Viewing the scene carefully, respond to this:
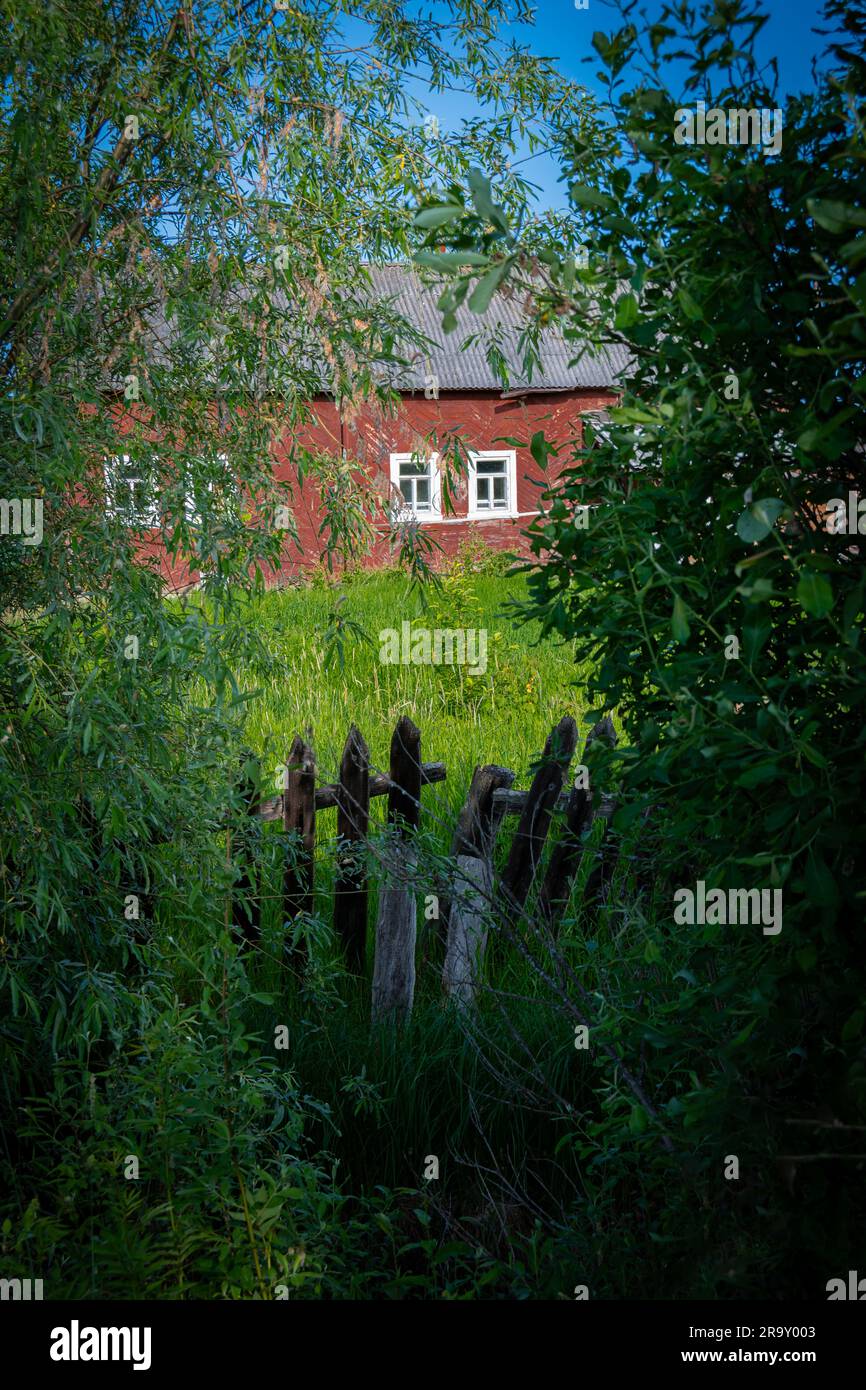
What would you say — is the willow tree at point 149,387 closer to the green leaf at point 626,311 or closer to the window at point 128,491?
the window at point 128,491

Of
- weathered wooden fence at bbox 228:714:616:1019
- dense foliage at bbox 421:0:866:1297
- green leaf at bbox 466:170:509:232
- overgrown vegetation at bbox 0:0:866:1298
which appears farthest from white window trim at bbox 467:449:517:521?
green leaf at bbox 466:170:509:232

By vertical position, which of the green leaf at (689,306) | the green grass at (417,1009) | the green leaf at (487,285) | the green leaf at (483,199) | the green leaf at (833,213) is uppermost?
the green leaf at (483,199)

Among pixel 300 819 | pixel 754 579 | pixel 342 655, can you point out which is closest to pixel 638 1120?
pixel 754 579

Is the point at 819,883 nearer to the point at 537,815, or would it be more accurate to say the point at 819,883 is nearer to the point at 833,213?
the point at 833,213

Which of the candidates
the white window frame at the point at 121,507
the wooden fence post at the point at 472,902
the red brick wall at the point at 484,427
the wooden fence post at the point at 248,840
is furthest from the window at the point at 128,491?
the red brick wall at the point at 484,427

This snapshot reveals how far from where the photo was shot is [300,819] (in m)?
4.32

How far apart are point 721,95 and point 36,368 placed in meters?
2.16

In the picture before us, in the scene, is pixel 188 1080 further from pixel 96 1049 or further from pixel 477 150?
pixel 477 150

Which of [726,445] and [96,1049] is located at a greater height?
[726,445]

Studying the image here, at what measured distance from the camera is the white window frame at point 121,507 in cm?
322

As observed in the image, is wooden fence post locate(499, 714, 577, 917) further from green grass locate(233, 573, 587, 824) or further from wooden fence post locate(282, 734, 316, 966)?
wooden fence post locate(282, 734, 316, 966)
